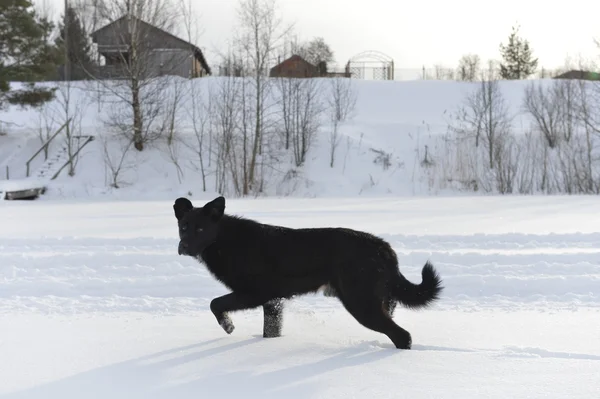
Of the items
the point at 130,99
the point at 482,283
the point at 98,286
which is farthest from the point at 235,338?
Answer: the point at 130,99

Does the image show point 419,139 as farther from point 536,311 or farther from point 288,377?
point 288,377

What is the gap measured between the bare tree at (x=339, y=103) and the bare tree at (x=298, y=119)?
57.3 inches

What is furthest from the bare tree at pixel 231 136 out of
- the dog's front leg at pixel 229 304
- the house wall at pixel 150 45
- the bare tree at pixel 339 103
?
the dog's front leg at pixel 229 304

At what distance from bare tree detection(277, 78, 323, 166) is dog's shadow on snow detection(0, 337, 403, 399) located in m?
26.1

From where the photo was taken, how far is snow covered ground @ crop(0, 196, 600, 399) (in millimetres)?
3850

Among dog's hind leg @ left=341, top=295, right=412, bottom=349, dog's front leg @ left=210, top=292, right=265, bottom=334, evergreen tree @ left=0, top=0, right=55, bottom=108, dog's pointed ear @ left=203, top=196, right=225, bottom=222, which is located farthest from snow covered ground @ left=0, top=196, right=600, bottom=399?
evergreen tree @ left=0, top=0, right=55, bottom=108

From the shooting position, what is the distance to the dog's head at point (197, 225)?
4.97 m

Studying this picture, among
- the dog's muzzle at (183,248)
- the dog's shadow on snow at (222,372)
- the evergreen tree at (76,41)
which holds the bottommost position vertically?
the dog's shadow on snow at (222,372)

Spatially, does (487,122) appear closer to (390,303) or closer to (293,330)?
(293,330)

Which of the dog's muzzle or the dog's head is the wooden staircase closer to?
the dog's head

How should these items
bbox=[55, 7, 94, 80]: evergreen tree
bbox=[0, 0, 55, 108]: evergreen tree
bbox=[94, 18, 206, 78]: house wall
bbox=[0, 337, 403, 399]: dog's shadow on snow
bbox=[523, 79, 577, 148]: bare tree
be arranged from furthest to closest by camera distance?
bbox=[55, 7, 94, 80]: evergreen tree, bbox=[523, 79, 577, 148]: bare tree, bbox=[0, 0, 55, 108]: evergreen tree, bbox=[94, 18, 206, 78]: house wall, bbox=[0, 337, 403, 399]: dog's shadow on snow

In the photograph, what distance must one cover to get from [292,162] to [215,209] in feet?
84.2

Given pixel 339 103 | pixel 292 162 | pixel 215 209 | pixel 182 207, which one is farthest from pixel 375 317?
pixel 339 103

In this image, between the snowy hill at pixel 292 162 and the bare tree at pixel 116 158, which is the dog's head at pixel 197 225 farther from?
the bare tree at pixel 116 158
